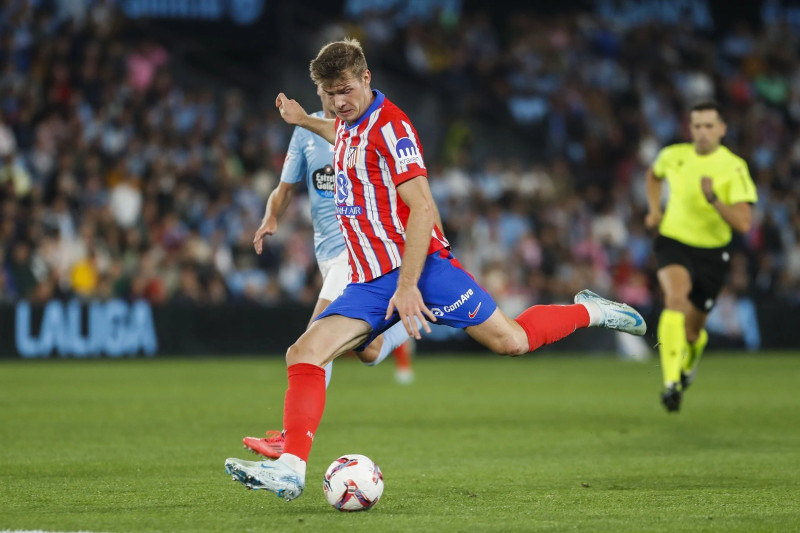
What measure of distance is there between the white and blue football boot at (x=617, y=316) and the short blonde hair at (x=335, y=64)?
2.09m

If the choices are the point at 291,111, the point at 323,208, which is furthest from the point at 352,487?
the point at 323,208

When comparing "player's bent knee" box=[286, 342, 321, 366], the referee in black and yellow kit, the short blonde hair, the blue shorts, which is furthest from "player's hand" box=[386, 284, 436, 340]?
the referee in black and yellow kit

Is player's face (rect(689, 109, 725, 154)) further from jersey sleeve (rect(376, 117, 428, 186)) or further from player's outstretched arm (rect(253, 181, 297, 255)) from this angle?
jersey sleeve (rect(376, 117, 428, 186))

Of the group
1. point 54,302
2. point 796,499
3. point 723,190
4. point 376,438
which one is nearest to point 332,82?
point 796,499

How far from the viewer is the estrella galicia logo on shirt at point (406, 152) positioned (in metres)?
5.92

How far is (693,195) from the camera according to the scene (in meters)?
10.7

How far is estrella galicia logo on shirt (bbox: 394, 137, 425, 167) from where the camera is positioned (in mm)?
5922

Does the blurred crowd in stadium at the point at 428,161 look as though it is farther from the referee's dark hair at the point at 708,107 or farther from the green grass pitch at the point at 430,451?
the referee's dark hair at the point at 708,107

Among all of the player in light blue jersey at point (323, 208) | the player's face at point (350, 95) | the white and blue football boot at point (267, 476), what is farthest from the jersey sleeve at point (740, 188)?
the white and blue football boot at point (267, 476)

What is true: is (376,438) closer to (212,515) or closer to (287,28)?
(212,515)

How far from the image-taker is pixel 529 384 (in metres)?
14.8

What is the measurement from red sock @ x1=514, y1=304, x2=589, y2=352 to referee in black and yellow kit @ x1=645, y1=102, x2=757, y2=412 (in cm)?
348

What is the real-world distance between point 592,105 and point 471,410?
44.6 ft

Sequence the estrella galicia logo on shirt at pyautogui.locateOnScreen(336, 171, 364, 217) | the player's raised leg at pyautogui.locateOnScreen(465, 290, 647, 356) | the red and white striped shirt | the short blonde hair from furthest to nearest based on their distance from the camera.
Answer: the player's raised leg at pyautogui.locateOnScreen(465, 290, 647, 356) < the estrella galicia logo on shirt at pyautogui.locateOnScreen(336, 171, 364, 217) < the red and white striped shirt < the short blonde hair
